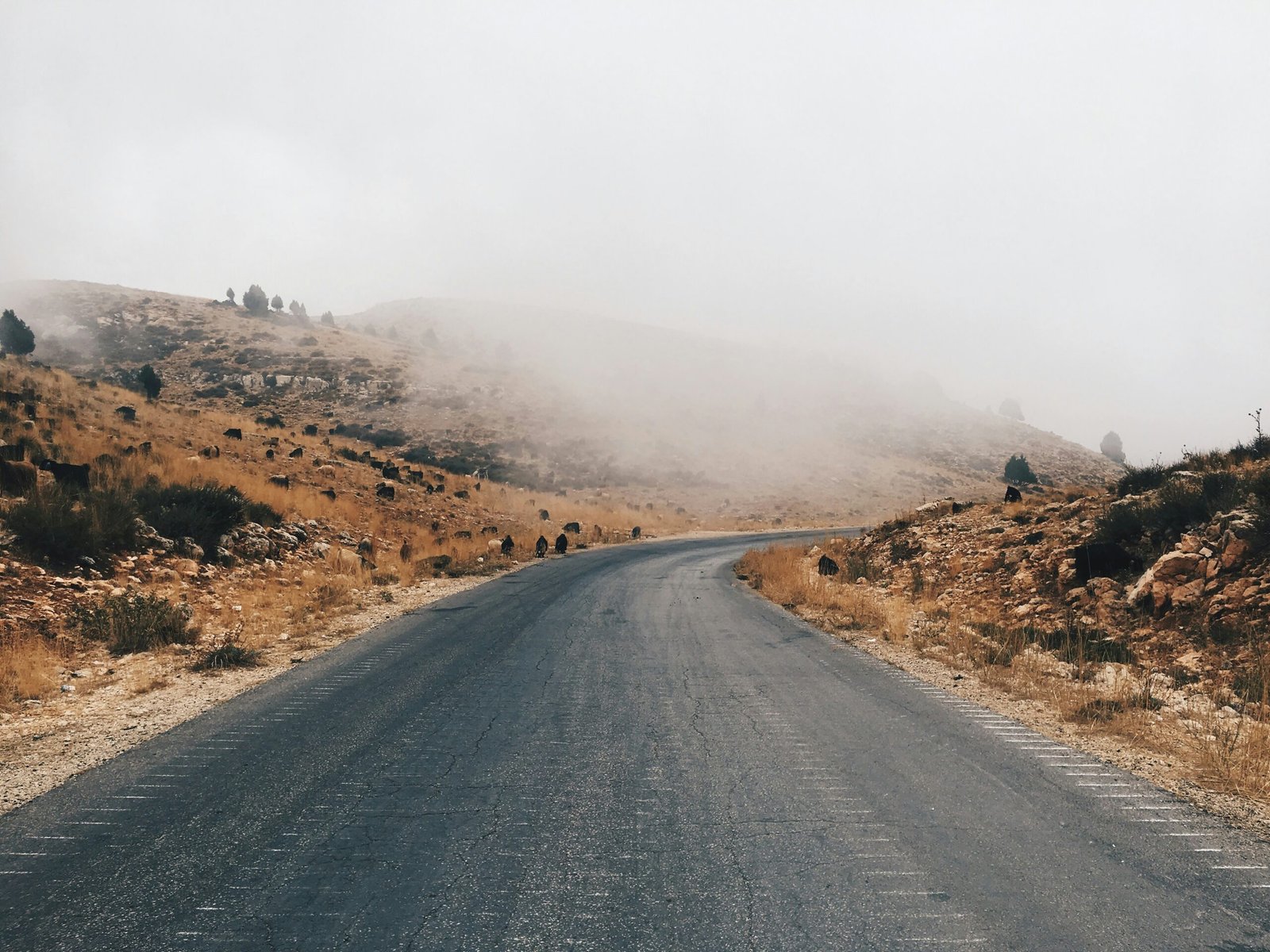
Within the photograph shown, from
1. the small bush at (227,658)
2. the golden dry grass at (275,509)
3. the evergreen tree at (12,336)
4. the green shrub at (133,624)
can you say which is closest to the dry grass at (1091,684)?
the small bush at (227,658)

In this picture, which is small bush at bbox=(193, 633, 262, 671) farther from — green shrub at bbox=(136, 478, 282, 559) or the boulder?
the boulder

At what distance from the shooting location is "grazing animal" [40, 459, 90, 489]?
12531 mm

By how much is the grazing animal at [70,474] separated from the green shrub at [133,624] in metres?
4.82

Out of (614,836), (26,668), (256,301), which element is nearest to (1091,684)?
(614,836)

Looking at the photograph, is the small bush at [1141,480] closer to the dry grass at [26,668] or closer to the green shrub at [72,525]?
the dry grass at [26,668]

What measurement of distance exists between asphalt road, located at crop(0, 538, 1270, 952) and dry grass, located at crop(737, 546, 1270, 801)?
749 mm

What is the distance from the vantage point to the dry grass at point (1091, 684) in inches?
192

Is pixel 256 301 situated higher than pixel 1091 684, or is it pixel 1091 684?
pixel 256 301

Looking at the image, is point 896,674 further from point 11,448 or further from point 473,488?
point 473,488

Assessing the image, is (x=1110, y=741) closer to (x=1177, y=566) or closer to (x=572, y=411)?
(x=1177, y=566)

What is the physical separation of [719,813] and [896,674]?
182 inches

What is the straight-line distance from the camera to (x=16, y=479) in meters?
11.6

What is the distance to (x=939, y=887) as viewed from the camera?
3188 millimetres

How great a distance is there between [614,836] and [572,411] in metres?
70.5
